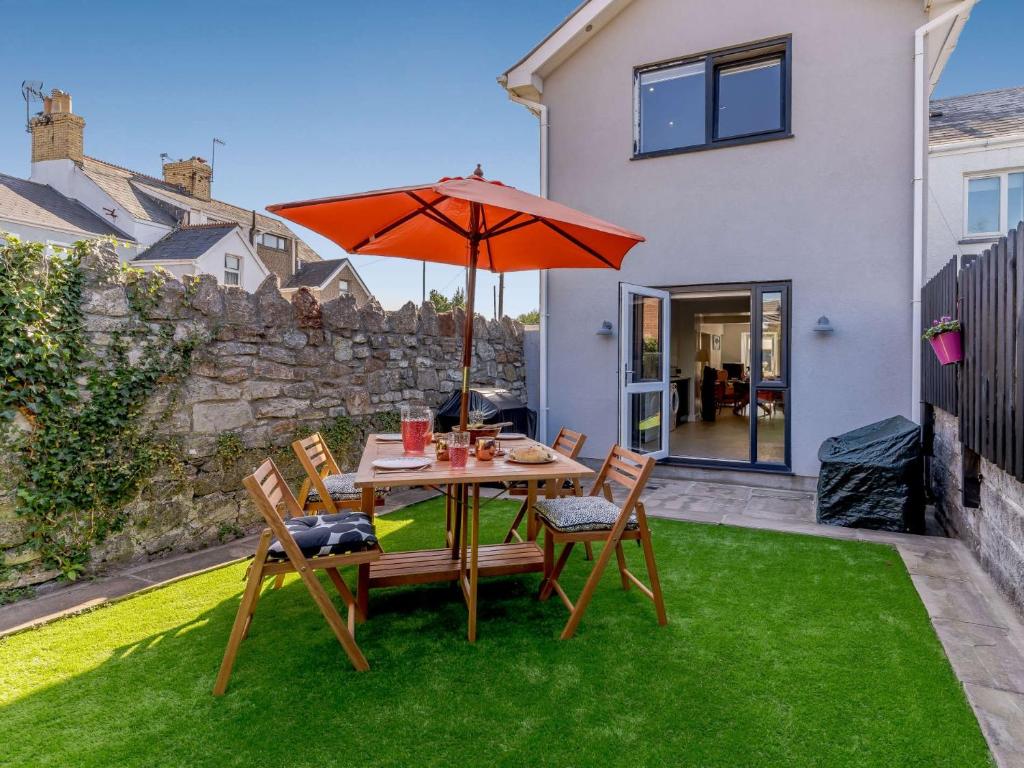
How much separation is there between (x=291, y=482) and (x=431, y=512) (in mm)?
1246

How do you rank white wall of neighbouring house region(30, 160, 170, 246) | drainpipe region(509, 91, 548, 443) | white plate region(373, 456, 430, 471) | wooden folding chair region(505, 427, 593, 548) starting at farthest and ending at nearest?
white wall of neighbouring house region(30, 160, 170, 246) < drainpipe region(509, 91, 548, 443) < wooden folding chair region(505, 427, 593, 548) < white plate region(373, 456, 430, 471)

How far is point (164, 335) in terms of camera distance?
13.0 feet

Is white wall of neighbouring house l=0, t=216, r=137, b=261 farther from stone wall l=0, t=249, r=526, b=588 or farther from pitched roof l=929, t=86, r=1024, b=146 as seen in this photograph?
pitched roof l=929, t=86, r=1024, b=146

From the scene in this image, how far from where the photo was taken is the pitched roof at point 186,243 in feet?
54.5

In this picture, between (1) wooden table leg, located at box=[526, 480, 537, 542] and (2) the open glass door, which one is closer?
(1) wooden table leg, located at box=[526, 480, 537, 542]

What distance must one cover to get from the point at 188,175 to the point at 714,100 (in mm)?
20299

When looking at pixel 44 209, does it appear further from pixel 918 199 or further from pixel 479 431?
pixel 918 199

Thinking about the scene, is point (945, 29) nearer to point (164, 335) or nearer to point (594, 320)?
point (594, 320)

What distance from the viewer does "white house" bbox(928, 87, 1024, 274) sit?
432 inches

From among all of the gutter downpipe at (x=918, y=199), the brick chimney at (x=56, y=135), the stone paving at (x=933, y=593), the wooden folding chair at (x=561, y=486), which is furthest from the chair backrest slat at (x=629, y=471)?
the brick chimney at (x=56, y=135)

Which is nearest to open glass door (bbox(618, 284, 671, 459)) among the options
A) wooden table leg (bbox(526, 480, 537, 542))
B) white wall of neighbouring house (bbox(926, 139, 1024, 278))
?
wooden table leg (bbox(526, 480, 537, 542))

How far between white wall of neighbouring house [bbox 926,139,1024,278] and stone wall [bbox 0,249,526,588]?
11.4 metres

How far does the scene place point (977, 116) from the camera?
473 inches

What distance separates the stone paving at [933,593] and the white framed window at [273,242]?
19.6m
